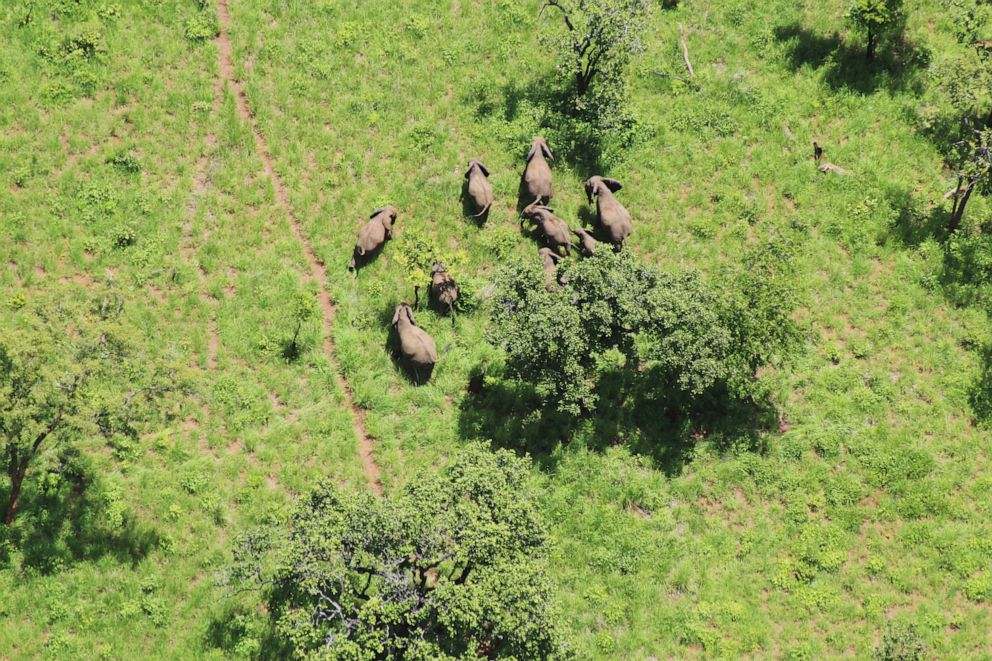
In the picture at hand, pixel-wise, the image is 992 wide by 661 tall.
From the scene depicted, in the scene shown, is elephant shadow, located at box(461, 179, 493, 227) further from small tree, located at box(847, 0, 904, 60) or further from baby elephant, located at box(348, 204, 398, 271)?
small tree, located at box(847, 0, 904, 60)

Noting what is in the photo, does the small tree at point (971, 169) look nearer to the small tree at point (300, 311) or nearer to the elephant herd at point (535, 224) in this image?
the elephant herd at point (535, 224)

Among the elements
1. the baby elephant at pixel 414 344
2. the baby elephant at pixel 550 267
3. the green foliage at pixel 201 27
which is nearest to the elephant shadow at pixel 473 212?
the baby elephant at pixel 550 267

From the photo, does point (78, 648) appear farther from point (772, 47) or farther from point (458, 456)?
point (772, 47)

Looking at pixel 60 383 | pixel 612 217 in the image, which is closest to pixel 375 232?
pixel 612 217

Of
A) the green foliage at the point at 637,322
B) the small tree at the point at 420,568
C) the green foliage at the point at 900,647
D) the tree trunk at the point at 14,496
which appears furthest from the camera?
the green foliage at the point at 637,322

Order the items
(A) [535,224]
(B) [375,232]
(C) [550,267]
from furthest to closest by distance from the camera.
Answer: (A) [535,224], (B) [375,232], (C) [550,267]

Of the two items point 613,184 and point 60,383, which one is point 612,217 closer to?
point 613,184
